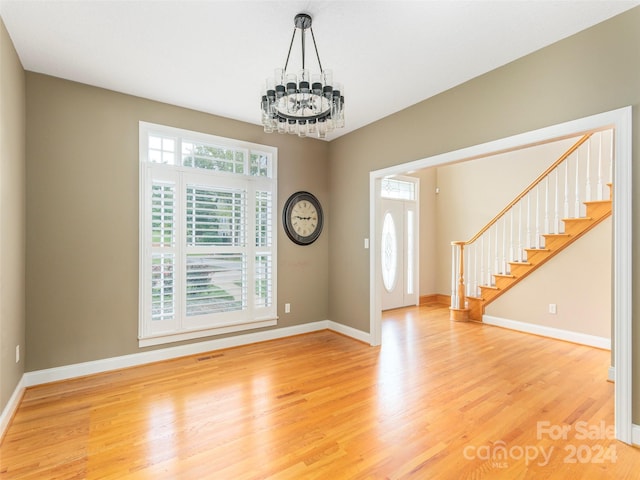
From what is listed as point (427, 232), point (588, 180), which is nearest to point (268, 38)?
point (588, 180)

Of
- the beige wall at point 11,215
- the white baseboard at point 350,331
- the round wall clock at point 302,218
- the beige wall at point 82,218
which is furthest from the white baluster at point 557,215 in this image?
the beige wall at point 11,215

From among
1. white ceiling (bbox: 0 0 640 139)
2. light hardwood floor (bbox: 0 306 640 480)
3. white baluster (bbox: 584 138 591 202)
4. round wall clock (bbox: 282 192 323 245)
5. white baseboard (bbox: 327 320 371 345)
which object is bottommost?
light hardwood floor (bbox: 0 306 640 480)

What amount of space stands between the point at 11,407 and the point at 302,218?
3403 mm

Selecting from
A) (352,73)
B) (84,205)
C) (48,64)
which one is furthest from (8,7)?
(352,73)

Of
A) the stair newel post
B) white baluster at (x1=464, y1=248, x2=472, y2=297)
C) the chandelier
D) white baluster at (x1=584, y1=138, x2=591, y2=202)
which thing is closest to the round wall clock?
the chandelier

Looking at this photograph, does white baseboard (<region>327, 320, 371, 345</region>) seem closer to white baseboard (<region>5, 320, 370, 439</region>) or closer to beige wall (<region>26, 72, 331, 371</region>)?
white baseboard (<region>5, 320, 370, 439</region>)

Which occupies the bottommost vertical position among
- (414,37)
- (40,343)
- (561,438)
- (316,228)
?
(561,438)

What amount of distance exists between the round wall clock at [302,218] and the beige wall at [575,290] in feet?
10.6

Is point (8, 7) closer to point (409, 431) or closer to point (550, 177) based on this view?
point (409, 431)

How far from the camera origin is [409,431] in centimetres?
227

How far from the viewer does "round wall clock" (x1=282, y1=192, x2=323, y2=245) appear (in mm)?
4508

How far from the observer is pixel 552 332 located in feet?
14.7

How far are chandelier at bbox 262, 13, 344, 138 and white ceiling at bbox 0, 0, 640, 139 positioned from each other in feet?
1.03

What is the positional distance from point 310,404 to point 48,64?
366 centimetres
